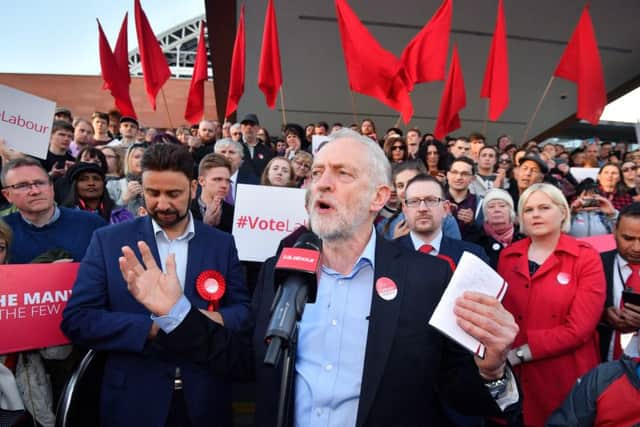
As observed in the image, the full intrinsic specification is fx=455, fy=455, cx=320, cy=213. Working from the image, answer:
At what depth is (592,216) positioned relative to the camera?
4.54 meters

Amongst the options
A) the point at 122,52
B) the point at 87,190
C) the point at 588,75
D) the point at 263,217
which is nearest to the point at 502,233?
the point at 263,217

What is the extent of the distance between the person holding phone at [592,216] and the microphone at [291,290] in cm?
401

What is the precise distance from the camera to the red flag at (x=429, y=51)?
650 centimetres

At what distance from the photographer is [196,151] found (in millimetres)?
6801

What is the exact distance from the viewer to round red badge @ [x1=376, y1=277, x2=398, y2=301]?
1673 mm

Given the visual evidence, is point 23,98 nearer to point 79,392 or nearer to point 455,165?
point 79,392

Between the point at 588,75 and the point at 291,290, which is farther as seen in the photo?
the point at 588,75

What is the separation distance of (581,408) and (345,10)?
5.73m

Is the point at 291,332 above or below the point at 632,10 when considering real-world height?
below

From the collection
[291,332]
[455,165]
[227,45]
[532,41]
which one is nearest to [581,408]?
[291,332]

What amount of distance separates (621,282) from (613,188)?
9.62 ft

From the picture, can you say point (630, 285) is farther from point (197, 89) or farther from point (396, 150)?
point (197, 89)

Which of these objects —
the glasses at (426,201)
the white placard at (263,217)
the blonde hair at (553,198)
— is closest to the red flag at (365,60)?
the white placard at (263,217)

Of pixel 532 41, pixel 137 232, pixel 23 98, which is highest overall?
pixel 532 41
